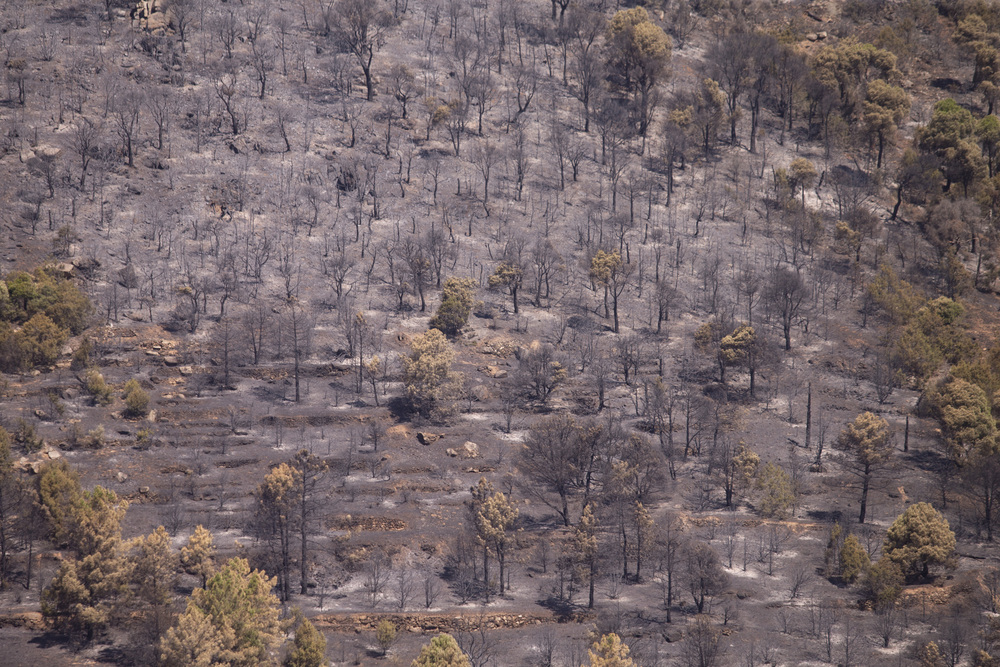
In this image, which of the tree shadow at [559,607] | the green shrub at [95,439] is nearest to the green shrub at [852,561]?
the tree shadow at [559,607]

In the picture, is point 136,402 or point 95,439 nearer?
point 95,439

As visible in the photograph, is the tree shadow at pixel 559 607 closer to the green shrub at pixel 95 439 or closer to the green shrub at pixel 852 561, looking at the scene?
the green shrub at pixel 852 561

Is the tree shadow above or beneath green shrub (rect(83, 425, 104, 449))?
beneath

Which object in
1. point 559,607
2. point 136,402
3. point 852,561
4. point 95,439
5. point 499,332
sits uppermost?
point 136,402

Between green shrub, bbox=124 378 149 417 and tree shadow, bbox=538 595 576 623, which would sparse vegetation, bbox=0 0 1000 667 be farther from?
green shrub, bbox=124 378 149 417

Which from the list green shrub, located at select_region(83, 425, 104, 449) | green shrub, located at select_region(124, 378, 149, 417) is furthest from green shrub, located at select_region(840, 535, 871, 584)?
green shrub, located at select_region(83, 425, 104, 449)

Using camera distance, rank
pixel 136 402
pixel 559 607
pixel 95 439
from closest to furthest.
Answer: pixel 559 607 < pixel 95 439 < pixel 136 402

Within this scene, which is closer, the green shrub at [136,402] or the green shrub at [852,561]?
the green shrub at [852,561]

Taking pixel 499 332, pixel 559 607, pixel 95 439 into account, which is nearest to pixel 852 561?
pixel 559 607

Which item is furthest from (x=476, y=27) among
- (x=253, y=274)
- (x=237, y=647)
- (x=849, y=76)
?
(x=237, y=647)

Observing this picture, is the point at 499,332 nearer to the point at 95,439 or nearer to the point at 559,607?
the point at 559,607

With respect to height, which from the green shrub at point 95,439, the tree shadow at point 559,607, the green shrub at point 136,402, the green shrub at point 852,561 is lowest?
the tree shadow at point 559,607

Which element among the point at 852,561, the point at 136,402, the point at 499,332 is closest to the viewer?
the point at 852,561

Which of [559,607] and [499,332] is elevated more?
[499,332]
